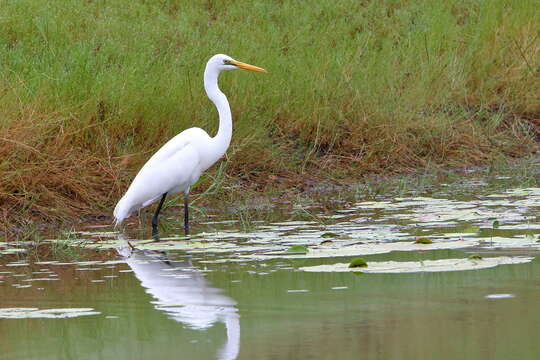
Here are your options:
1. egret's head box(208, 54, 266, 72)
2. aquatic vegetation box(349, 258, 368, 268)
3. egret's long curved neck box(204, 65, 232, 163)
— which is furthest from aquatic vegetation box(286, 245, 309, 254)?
egret's head box(208, 54, 266, 72)

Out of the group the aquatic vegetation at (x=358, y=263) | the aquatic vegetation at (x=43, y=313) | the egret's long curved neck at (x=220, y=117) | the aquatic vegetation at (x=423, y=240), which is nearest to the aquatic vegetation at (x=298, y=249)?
the aquatic vegetation at (x=358, y=263)

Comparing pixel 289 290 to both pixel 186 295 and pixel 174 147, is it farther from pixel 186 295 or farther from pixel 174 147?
pixel 174 147

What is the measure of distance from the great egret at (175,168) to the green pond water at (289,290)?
248 millimetres

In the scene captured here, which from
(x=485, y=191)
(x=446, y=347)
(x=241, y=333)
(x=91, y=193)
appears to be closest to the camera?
(x=446, y=347)

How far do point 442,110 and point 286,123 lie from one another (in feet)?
6.39

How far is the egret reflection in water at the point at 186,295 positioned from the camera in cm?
479

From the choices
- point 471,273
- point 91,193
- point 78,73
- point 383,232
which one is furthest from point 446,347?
point 78,73

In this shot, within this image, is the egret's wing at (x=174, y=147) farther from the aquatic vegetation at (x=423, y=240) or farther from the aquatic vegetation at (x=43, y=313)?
the aquatic vegetation at (x=43, y=313)

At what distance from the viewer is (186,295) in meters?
5.41

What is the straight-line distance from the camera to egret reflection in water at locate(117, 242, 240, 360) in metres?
4.79

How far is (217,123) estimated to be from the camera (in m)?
9.37

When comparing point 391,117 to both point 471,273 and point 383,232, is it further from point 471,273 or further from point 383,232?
point 471,273

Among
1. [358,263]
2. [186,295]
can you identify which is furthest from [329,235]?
[186,295]

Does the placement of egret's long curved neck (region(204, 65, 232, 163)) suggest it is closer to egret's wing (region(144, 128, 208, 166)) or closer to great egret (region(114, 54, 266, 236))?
great egret (region(114, 54, 266, 236))
